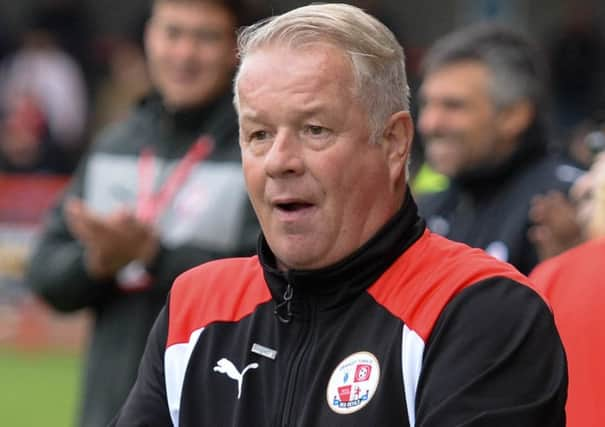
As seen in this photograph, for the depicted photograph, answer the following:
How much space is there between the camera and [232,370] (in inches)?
119

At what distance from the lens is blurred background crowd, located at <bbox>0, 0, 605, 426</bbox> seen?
13219 millimetres

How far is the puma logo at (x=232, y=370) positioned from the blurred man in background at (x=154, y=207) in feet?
6.40

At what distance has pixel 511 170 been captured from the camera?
219 inches

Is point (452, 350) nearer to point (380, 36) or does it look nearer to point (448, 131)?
point (380, 36)

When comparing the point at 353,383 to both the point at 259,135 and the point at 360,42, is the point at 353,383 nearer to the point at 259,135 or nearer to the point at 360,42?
the point at 259,135

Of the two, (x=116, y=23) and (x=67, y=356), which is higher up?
(x=116, y=23)

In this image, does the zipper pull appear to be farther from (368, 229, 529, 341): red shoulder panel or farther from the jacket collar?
(368, 229, 529, 341): red shoulder panel

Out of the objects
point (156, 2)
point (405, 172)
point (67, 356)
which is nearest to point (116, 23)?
point (67, 356)

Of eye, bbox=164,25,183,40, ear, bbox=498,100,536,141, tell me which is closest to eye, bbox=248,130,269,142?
eye, bbox=164,25,183,40

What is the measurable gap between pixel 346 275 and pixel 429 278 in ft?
0.56

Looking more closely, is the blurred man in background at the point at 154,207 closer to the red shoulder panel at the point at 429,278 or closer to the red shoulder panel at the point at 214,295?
the red shoulder panel at the point at 214,295

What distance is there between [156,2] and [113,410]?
5.05 feet

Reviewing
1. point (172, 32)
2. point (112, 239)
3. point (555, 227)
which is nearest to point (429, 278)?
point (555, 227)

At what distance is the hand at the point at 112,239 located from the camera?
502 centimetres
